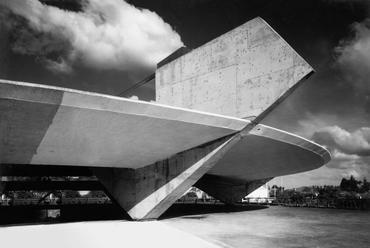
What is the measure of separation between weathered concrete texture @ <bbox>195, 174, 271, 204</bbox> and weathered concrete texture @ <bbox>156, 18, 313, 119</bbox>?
18744mm

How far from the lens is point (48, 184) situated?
33.5 meters

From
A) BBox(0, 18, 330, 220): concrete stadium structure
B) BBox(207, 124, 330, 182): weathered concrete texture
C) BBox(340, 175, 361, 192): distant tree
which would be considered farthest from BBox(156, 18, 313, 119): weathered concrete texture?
BBox(340, 175, 361, 192): distant tree

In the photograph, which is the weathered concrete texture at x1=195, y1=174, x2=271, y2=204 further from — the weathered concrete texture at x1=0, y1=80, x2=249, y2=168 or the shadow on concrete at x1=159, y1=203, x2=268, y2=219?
the weathered concrete texture at x1=0, y1=80, x2=249, y2=168

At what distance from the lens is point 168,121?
542 inches

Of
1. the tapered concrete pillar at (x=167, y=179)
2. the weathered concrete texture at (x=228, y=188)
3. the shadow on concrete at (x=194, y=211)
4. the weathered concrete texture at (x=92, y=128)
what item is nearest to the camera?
the weathered concrete texture at (x=92, y=128)

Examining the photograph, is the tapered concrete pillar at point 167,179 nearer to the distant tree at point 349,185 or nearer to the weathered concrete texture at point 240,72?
the weathered concrete texture at point 240,72

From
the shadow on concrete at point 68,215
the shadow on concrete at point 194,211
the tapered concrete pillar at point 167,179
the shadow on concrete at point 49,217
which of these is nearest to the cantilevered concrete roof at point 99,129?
the tapered concrete pillar at point 167,179

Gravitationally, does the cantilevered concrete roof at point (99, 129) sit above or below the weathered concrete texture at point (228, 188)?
above

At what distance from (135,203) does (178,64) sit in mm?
8782

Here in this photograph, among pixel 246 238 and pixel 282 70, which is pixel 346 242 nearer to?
pixel 246 238

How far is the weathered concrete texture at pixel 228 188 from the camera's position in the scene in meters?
36.3

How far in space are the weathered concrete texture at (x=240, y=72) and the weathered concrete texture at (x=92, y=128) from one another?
162cm

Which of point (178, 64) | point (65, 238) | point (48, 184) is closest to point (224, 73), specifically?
point (178, 64)

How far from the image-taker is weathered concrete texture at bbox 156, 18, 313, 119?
14320 millimetres
